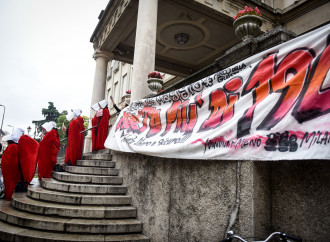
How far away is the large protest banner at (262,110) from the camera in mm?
1748

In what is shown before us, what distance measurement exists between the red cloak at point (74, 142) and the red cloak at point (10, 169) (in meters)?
1.26

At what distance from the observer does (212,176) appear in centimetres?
270

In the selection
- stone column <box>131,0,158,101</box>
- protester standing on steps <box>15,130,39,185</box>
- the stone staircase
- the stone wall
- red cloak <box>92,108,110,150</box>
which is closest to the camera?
the stone wall

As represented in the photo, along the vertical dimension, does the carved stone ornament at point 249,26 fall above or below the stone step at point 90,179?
above

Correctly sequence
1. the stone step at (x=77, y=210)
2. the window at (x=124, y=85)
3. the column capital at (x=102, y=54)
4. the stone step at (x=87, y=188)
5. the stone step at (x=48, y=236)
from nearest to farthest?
the stone step at (x=48, y=236) < the stone step at (x=77, y=210) < the stone step at (x=87, y=188) < the column capital at (x=102, y=54) < the window at (x=124, y=85)

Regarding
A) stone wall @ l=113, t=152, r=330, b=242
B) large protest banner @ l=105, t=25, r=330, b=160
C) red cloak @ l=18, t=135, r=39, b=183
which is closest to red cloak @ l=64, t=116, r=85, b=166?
red cloak @ l=18, t=135, r=39, b=183

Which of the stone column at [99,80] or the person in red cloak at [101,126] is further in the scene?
the stone column at [99,80]

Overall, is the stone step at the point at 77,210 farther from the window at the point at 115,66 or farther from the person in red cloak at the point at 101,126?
the window at the point at 115,66

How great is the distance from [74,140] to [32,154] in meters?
1.14

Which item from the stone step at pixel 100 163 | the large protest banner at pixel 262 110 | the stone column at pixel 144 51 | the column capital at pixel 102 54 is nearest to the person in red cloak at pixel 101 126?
the stone step at pixel 100 163

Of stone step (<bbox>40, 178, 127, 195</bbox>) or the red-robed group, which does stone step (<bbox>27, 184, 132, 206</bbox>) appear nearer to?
stone step (<bbox>40, 178, 127, 195</bbox>)

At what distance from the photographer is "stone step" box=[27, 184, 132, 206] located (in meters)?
4.27

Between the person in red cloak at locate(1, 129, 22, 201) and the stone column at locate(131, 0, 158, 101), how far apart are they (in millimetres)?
3237

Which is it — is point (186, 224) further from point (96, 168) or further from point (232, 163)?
point (96, 168)
